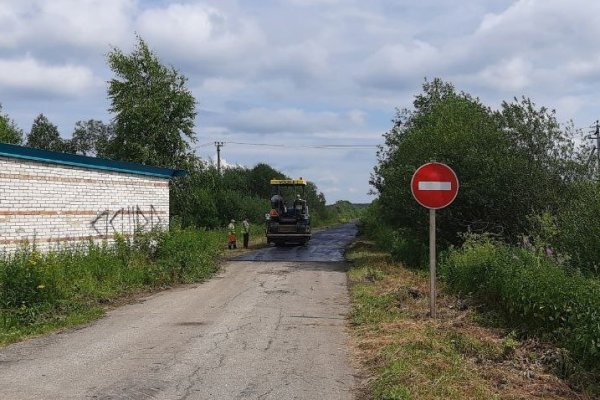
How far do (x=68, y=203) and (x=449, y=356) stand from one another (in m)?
10.5

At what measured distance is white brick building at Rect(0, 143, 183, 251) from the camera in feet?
40.6

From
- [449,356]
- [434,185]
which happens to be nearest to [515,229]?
[434,185]

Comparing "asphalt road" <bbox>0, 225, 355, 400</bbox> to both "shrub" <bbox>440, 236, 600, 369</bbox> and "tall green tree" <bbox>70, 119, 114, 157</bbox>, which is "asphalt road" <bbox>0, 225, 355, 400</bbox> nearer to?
"shrub" <bbox>440, 236, 600, 369</bbox>

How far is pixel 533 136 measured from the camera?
17281 mm

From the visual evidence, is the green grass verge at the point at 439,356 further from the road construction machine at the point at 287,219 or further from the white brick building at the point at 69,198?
the road construction machine at the point at 287,219

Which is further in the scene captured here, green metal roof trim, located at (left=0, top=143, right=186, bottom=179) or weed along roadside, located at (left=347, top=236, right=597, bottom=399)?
green metal roof trim, located at (left=0, top=143, right=186, bottom=179)

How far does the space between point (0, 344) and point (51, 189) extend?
20.1ft

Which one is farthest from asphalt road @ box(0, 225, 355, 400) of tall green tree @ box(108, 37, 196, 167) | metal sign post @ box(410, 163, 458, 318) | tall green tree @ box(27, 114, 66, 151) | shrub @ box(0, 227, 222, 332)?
tall green tree @ box(27, 114, 66, 151)

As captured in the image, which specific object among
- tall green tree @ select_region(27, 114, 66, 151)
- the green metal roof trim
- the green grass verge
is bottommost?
the green grass verge

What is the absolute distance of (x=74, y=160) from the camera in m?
14.5

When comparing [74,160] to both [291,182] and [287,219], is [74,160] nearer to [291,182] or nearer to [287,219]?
[287,219]

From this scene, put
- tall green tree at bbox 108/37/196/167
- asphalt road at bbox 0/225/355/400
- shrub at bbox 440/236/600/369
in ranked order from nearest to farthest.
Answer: asphalt road at bbox 0/225/355/400 → shrub at bbox 440/236/600/369 → tall green tree at bbox 108/37/196/167

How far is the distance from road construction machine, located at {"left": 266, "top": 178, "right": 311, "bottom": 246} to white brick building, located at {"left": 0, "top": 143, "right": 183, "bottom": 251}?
40.0 ft

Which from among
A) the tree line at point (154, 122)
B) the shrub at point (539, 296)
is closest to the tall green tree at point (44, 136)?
the tree line at point (154, 122)
